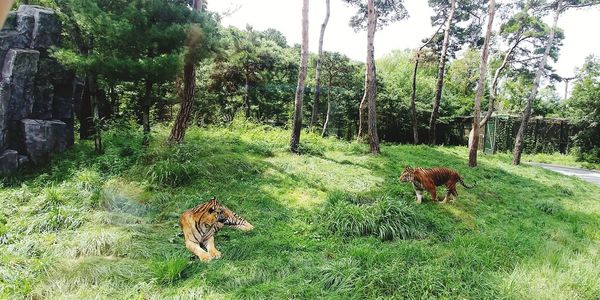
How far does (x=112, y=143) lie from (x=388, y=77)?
619 inches

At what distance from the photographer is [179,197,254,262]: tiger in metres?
4.57

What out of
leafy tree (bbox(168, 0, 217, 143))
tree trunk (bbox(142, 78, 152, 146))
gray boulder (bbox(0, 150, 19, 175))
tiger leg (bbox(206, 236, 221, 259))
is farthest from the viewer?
tree trunk (bbox(142, 78, 152, 146))

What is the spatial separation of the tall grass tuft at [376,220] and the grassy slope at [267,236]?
0.37 ft

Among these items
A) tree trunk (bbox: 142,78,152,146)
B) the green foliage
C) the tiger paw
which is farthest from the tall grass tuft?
tree trunk (bbox: 142,78,152,146)

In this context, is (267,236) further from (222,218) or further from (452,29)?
(452,29)

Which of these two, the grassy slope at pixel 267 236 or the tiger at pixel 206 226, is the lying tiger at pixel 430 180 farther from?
the tiger at pixel 206 226

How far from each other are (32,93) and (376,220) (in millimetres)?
7609

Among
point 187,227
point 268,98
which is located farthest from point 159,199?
point 268,98

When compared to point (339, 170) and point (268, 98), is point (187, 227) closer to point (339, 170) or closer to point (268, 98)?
point (339, 170)

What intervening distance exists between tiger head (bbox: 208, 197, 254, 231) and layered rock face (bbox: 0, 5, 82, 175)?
4.81 meters

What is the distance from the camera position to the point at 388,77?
2070cm

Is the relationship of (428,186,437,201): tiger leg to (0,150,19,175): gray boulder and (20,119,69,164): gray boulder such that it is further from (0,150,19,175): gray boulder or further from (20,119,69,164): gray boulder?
(0,150,19,175): gray boulder

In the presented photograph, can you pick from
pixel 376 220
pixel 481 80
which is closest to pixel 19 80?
pixel 376 220

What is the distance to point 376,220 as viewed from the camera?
5.48m
